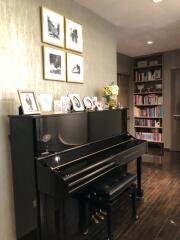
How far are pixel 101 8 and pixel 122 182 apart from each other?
2286 millimetres

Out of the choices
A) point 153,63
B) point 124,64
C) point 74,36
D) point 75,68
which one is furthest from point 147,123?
point 74,36

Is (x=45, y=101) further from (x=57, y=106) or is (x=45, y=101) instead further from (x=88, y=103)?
(x=88, y=103)

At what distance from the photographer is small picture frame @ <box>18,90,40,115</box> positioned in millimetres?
1964

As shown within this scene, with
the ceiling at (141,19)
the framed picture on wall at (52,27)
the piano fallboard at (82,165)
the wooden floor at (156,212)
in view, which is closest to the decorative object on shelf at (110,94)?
the piano fallboard at (82,165)

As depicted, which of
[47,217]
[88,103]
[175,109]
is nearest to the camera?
[47,217]

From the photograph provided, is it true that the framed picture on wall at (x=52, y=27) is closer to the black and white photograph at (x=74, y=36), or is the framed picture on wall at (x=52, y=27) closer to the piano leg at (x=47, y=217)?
the black and white photograph at (x=74, y=36)

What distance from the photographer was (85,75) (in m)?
2.97

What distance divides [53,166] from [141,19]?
2.72 m

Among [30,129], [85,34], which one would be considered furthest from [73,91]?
[30,129]

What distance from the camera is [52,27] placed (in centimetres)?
243

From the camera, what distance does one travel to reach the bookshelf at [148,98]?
237 inches

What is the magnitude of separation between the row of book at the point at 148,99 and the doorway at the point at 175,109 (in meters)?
0.35

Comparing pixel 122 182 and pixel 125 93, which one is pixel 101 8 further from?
pixel 125 93

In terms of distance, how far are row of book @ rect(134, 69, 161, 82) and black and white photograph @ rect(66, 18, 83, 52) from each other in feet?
12.2
